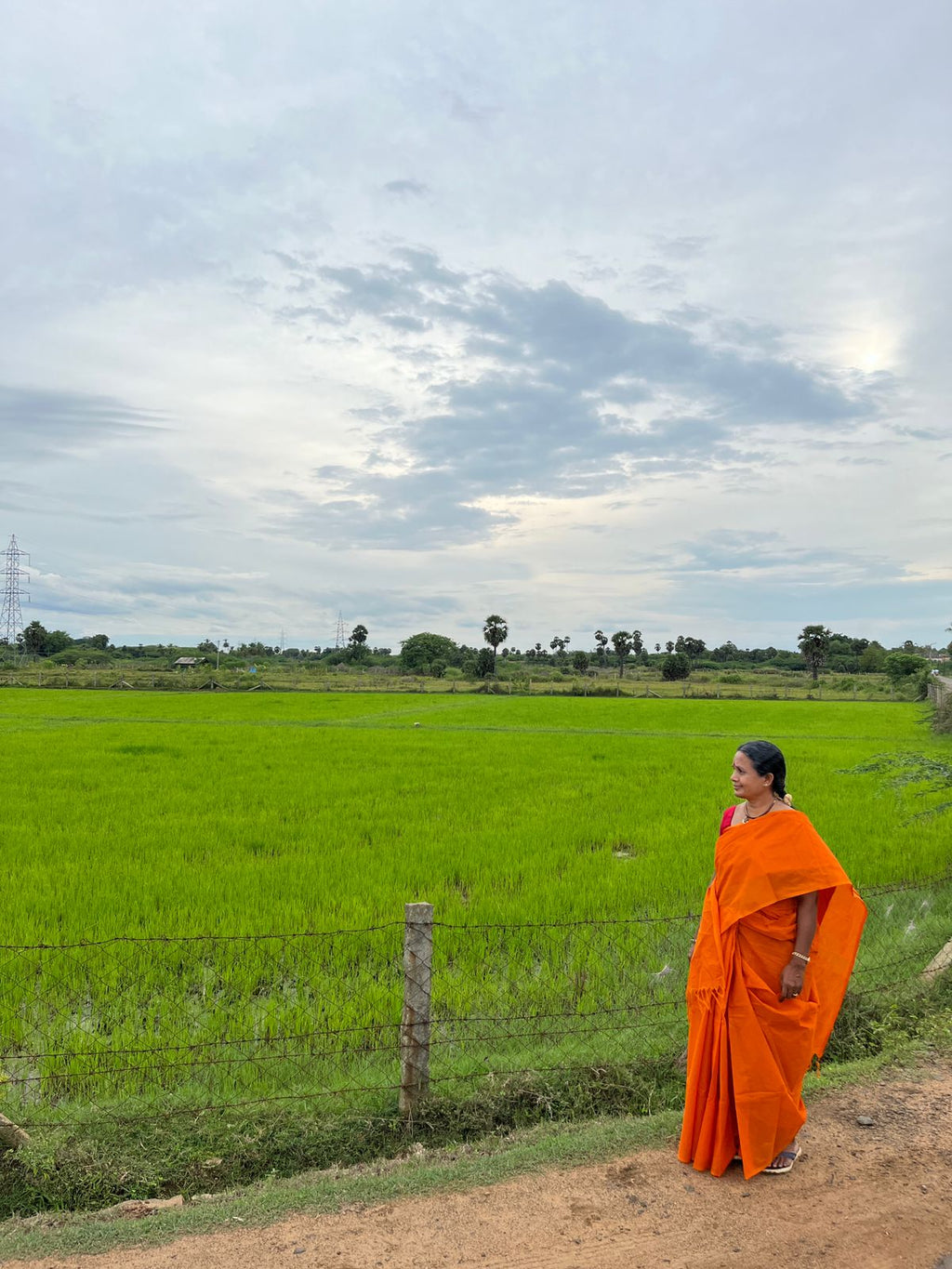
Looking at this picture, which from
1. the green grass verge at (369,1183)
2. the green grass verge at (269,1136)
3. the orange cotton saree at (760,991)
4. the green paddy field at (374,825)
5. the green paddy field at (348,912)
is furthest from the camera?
the green paddy field at (374,825)

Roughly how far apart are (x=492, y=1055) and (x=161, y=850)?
462 cm

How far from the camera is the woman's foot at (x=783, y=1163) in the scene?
303cm

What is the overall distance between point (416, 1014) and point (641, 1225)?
3.81 feet

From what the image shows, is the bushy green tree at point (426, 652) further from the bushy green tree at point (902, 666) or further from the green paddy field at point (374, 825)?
the green paddy field at point (374, 825)

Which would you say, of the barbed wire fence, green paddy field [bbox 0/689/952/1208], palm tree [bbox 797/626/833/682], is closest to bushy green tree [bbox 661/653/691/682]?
palm tree [bbox 797/626/833/682]

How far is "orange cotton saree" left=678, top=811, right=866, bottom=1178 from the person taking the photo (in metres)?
2.95

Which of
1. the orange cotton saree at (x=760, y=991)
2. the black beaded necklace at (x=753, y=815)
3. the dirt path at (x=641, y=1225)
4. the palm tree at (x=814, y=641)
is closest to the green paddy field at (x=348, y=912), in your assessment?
the dirt path at (x=641, y=1225)

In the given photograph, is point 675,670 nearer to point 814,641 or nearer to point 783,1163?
point 814,641

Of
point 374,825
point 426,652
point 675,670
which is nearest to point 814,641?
point 675,670

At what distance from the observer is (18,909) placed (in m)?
5.63

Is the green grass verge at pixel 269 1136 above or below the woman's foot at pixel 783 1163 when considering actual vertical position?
below

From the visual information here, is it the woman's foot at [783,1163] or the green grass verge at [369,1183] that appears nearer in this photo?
the green grass verge at [369,1183]

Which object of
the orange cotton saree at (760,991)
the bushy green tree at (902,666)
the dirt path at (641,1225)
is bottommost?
the dirt path at (641,1225)

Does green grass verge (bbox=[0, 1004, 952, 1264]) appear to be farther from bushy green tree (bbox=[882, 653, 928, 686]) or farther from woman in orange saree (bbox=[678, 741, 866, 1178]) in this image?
bushy green tree (bbox=[882, 653, 928, 686])
